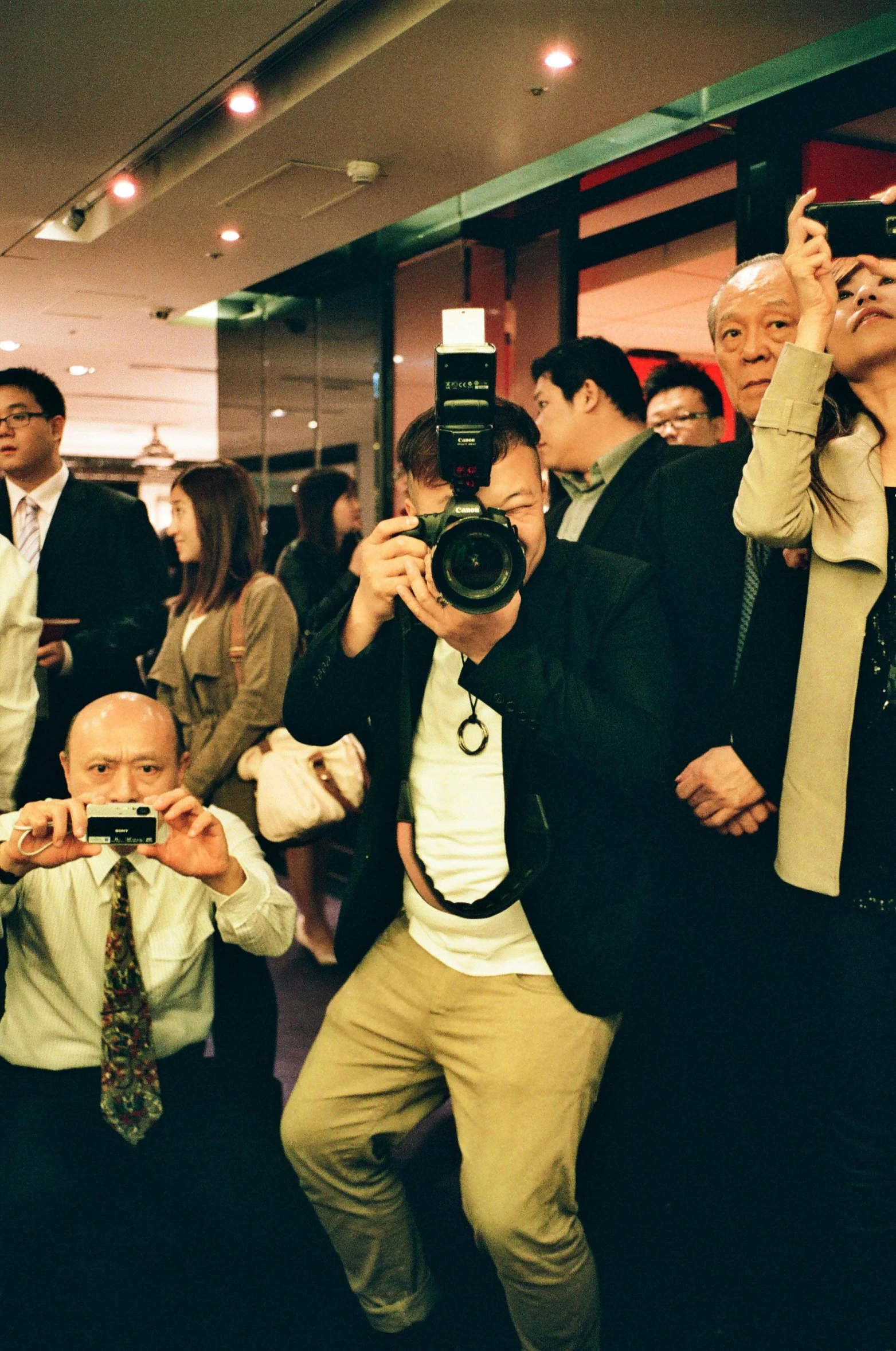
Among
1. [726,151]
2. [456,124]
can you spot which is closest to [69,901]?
[456,124]

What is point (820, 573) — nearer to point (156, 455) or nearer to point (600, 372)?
point (600, 372)

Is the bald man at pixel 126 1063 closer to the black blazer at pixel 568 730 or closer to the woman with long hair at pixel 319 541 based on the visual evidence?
the black blazer at pixel 568 730

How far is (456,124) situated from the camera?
3.30m

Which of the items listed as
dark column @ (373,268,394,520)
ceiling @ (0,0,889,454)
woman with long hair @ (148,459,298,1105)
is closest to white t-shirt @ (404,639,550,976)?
woman with long hair @ (148,459,298,1105)

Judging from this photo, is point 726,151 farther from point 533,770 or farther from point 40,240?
point 40,240

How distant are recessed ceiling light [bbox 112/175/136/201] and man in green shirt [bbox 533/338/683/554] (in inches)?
82.5

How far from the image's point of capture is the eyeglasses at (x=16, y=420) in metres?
2.79

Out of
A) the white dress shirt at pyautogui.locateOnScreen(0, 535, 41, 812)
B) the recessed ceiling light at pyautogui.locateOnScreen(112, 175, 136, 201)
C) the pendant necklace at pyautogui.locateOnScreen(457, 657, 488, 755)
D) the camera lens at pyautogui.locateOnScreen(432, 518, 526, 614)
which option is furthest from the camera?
the recessed ceiling light at pyautogui.locateOnScreen(112, 175, 136, 201)

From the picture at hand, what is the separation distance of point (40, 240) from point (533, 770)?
158 inches

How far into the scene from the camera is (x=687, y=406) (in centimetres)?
334

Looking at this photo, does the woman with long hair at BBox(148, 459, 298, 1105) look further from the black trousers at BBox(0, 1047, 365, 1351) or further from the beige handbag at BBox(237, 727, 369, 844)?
the black trousers at BBox(0, 1047, 365, 1351)

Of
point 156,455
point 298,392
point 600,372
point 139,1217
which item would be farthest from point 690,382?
point 156,455

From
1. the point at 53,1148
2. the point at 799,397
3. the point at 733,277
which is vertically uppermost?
the point at 733,277

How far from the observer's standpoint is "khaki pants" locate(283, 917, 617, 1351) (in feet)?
4.93
